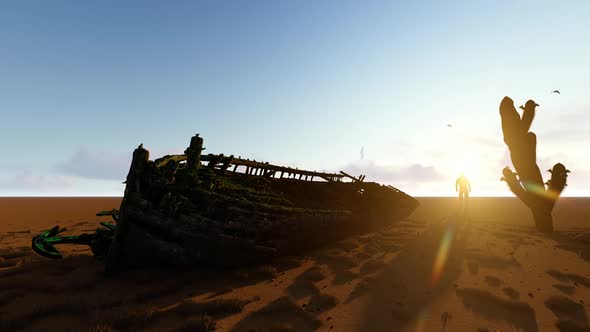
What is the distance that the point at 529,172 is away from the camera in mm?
16766

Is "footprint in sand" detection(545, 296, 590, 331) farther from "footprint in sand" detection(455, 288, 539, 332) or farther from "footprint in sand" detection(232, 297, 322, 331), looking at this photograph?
"footprint in sand" detection(232, 297, 322, 331)

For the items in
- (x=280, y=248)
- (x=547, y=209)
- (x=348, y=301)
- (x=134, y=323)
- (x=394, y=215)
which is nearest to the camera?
(x=134, y=323)

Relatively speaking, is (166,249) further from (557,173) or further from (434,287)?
(557,173)

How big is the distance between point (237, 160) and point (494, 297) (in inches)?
370

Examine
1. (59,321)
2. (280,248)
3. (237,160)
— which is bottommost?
(59,321)

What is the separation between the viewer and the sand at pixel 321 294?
573 cm

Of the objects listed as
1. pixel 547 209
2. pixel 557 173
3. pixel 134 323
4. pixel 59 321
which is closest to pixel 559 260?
Result: pixel 547 209

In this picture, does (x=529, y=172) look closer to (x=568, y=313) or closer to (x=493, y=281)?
(x=493, y=281)

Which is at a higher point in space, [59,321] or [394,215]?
[394,215]

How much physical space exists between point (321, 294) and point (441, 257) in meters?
5.71

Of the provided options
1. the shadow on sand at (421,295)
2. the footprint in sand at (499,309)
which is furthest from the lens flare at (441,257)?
the footprint in sand at (499,309)

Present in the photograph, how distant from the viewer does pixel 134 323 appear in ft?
18.3

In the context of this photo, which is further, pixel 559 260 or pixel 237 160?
pixel 237 160

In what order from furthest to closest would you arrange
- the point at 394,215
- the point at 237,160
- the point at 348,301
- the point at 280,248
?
the point at 394,215 < the point at 237,160 < the point at 280,248 < the point at 348,301
